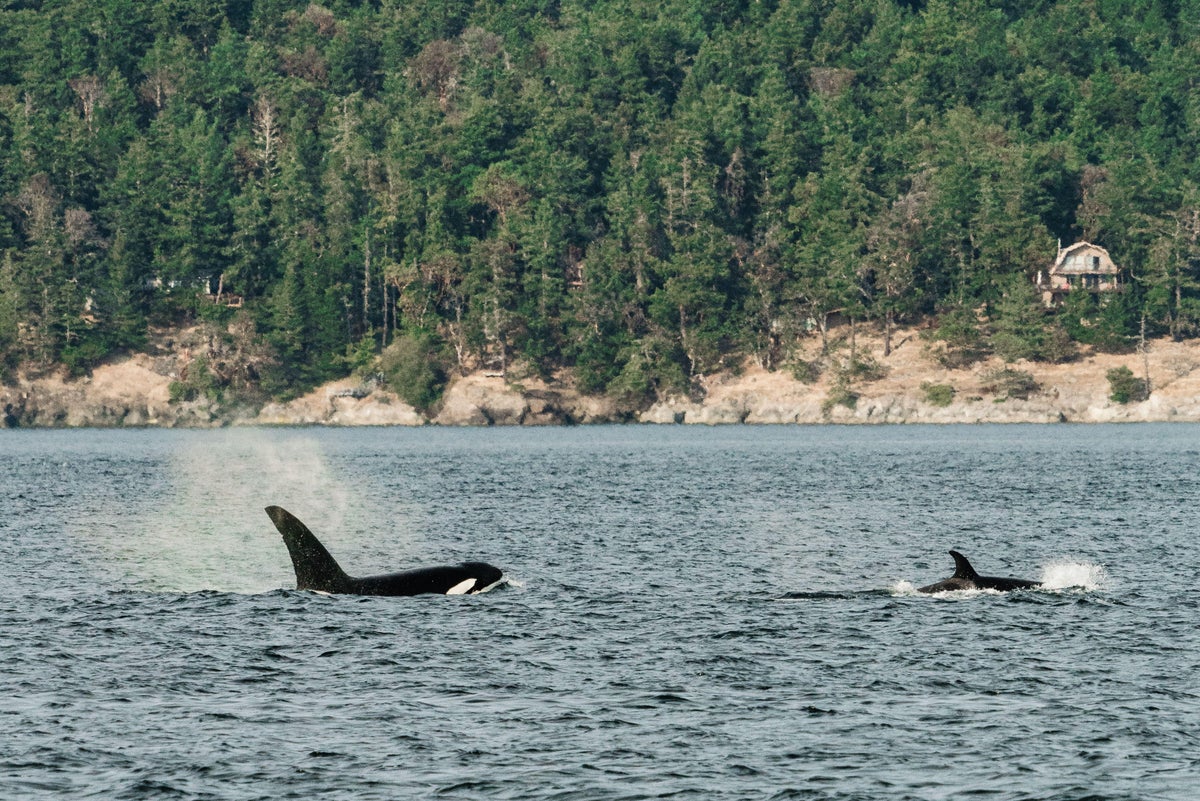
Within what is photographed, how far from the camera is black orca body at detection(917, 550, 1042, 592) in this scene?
42.3 meters

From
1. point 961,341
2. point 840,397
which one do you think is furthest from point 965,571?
point 961,341

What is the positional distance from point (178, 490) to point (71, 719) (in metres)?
67.3

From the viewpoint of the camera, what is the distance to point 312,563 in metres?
42.1

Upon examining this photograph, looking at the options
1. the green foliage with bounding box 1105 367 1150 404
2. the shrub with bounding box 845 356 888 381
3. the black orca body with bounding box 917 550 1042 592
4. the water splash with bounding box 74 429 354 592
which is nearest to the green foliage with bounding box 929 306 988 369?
the shrub with bounding box 845 356 888 381

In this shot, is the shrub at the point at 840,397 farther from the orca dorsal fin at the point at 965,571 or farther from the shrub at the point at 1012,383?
the orca dorsal fin at the point at 965,571

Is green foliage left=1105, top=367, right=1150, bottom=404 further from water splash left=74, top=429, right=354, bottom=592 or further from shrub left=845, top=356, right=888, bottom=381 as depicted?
water splash left=74, top=429, right=354, bottom=592

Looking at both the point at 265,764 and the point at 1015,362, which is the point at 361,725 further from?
the point at 1015,362

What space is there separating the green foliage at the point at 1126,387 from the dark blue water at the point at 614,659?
113m

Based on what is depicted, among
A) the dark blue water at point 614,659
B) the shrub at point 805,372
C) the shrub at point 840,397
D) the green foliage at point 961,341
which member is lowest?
the dark blue water at point 614,659

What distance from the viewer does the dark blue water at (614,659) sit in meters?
25.4

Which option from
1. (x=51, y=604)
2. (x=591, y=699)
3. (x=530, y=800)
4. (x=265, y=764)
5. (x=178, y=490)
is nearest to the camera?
(x=530, y=800)

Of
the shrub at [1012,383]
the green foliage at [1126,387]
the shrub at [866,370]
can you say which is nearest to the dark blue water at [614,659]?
the green foliage at [1126,387]

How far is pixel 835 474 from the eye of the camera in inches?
4146

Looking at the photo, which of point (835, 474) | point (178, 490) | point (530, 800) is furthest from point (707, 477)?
point (530, 800)
